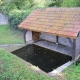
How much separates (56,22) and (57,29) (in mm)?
975

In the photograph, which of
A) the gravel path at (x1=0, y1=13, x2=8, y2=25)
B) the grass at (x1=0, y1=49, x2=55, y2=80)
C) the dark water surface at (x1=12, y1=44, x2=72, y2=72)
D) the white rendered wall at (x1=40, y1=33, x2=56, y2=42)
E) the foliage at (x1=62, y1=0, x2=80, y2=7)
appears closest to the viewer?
the grass at (x1=0, y1=49, x2=55, y2=80)

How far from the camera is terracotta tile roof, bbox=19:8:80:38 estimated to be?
8.76 meters

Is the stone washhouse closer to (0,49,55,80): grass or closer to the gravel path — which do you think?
(0,49,55,80): grass

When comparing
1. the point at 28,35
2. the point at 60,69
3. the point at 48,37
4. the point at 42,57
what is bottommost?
the point at 42,57

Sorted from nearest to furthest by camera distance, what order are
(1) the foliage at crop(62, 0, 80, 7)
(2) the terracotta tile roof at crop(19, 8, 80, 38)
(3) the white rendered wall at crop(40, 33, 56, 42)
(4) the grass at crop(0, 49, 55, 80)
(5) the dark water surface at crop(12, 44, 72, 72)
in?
1. (4) the grass at crop(0, 49, 55, 80)
2. (5) the dark water surface at crop(12, 44, 72, 72)
3. (2) the terracotta tile roof at crop(19, 8, 80, 38)
4. (3) the white rendered wall at crop(40, 33, 56, 42)
5. (1) the foliage at crop(62, 0, 80, 7)

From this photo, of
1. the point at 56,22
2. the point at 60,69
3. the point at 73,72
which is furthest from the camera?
the point at 56,22

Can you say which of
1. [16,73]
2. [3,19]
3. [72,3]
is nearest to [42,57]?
[16,73]

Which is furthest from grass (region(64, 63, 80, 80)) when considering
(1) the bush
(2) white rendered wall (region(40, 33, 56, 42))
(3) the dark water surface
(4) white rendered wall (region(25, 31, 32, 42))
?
(1) the bush

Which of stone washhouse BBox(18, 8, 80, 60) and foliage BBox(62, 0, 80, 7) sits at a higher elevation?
foliage BBox(62, 0, 80, 7)

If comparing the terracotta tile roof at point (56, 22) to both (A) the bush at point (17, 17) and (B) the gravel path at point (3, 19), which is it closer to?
(A) the bush at point (17, 17)

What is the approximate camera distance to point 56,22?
10062mm

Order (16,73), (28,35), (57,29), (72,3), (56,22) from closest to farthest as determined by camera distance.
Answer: (16,73), (57,29), (56,22), (28,35), (72,3)

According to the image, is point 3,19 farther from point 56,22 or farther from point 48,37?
point 56,22

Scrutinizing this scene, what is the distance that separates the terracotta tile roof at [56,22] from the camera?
28.7 ft
